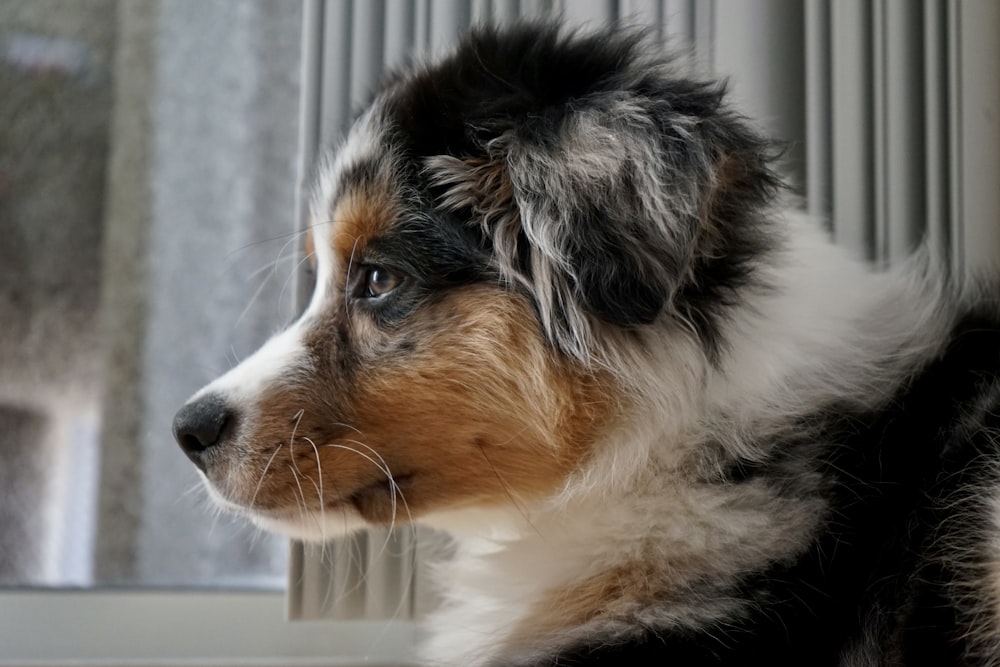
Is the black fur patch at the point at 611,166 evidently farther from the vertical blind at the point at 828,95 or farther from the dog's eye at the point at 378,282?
the vertical blind at the point at 828,95

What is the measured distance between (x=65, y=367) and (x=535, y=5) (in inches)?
48.5

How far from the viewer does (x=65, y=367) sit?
213 centimetres

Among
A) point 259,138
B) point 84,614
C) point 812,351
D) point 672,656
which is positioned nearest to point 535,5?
point 259,138

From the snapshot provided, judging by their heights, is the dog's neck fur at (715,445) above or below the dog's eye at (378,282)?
below

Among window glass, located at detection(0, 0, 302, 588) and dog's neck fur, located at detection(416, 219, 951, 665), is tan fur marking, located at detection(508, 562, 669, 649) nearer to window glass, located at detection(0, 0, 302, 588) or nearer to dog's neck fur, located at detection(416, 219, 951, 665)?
dog's neck fur, located at detection(416, 219, 951, 665)

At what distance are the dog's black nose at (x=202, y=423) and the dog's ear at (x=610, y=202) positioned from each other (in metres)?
0.42

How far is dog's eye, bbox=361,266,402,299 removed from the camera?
1.40 metres

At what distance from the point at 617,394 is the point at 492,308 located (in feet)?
0.66

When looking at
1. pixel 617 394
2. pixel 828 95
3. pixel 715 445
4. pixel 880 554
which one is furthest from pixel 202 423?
pixel 828 95

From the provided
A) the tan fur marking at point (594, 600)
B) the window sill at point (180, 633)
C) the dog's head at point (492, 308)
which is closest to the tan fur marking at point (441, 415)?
the dog's head at point (492, 308)

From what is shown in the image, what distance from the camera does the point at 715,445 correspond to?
4.39ft

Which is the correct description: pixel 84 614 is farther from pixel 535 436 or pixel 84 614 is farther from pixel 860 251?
pixel 860 251

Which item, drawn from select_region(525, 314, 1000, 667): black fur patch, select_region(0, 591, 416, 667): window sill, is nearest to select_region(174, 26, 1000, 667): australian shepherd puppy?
select_region(525, 314, 1000, 667): black fur patch

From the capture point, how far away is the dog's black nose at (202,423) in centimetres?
134
